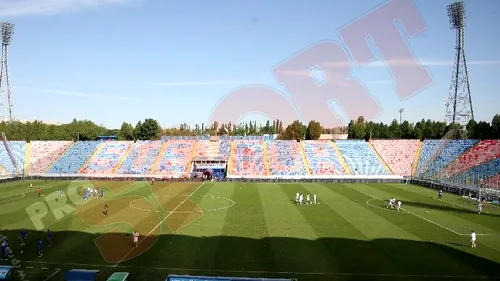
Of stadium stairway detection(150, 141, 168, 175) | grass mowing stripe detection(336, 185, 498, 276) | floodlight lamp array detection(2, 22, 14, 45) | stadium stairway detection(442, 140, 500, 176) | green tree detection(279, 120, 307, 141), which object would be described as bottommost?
grass mowing stripe detection(336, 185, 498, 276)

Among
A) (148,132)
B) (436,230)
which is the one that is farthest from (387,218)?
(148,132)

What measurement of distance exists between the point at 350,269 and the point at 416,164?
5242 centimetres

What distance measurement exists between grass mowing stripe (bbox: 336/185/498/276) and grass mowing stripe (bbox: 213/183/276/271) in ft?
25.0

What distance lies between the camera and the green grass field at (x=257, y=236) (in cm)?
2106

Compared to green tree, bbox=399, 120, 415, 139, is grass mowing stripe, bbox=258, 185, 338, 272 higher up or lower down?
lower down

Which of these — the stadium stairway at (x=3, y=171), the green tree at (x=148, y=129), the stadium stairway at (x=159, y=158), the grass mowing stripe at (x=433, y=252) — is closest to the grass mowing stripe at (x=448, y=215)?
the grass mowing stripe at (x=433, y=252)

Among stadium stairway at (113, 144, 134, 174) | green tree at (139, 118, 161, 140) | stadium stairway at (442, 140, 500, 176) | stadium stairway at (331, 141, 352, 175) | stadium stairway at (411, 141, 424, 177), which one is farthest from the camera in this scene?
green tree at (139, 118, 161, 140)

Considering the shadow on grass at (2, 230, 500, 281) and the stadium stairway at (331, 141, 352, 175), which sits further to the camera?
the stadium stairway at (331, 141, 352, 175)

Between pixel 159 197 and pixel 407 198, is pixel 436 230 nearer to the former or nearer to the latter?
pixel 407 198

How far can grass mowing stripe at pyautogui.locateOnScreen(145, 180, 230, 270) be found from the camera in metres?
22.0

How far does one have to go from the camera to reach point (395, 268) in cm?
2112

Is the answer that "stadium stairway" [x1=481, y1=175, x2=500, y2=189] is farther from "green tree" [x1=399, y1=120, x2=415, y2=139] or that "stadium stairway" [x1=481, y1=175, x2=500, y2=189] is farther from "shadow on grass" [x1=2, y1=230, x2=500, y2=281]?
"green tree" [x1=399, y1=120, x2=415, y2=139]

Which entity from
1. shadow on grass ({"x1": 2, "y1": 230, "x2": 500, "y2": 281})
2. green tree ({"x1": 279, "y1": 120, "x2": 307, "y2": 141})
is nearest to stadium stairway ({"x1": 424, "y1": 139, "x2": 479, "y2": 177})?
shadow on grass ({"x1": 2, "y1": 230, "x2": 500, "y2": 281})

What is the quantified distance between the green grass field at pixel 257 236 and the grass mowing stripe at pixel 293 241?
63 mm
